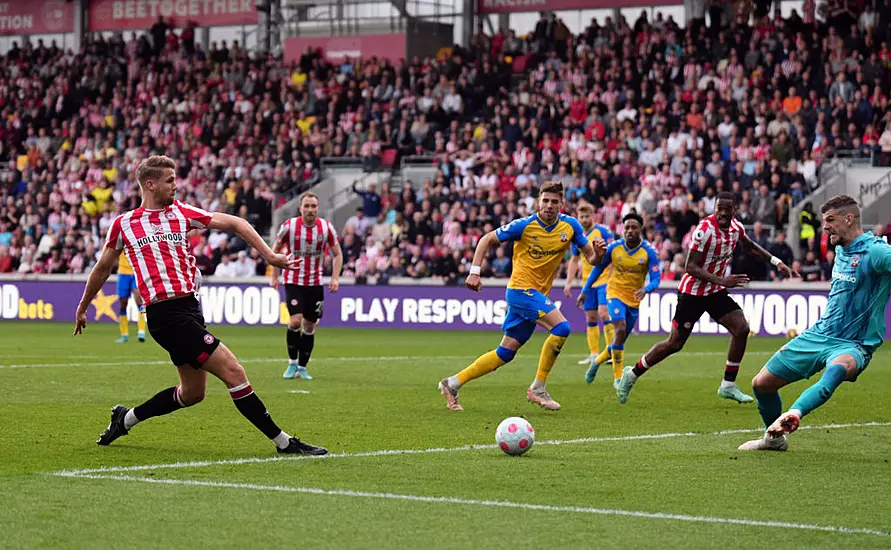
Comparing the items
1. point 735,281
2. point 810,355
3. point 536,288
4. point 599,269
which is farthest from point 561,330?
point 599,269

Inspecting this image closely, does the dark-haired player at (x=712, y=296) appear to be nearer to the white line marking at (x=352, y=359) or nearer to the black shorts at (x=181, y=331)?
the black shorts at (x=181, y=331)

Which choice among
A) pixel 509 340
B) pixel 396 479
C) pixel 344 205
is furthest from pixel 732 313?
pixel 344 205

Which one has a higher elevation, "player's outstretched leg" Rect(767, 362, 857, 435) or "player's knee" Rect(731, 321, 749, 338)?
"player's outstretched leg" Rect(767, 362, 857, 435)

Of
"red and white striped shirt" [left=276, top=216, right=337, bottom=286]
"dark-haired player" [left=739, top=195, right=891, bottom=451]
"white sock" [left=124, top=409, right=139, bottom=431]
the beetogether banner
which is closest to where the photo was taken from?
"dark-haired player" [left=739, top=195, right=891, bottom=451]

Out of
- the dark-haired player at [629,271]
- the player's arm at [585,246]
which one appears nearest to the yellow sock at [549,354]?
the player's arm at [585,246]

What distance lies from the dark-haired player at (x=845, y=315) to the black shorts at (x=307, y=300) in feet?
27.2

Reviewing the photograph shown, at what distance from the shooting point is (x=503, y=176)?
3166cm

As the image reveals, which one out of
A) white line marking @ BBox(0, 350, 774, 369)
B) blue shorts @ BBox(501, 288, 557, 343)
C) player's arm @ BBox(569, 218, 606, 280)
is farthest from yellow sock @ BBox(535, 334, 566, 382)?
white line marking @ BBox(0, 350, 774, 369)

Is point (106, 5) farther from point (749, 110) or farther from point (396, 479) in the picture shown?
point (396, 479)

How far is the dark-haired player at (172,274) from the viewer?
9523 millimetres

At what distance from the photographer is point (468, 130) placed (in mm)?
33875

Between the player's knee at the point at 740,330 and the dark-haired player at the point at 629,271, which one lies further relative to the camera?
the dark-haired player at the point at 629,271

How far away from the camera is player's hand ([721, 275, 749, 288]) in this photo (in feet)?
42.1

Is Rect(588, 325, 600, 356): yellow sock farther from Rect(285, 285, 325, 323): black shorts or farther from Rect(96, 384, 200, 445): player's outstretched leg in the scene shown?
Rect(96, 384, 200, 445): player's outstretched leg
